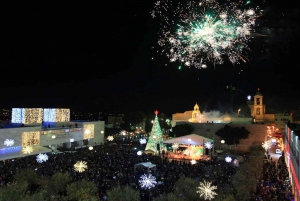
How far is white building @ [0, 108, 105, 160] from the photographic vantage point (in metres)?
24.4

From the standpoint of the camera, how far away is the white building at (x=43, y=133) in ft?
80.0

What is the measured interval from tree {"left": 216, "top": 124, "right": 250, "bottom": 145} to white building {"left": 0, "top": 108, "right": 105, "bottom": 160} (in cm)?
1539

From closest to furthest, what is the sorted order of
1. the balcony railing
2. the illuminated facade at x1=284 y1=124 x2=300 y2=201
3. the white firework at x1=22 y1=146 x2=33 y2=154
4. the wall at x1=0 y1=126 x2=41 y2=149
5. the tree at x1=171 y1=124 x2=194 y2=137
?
the illuminated facade at x1=284 y1=124 x2=300 y2=201 → the wall at x1=0 y1=126 x2=41 y2=149 → the white firework at x1=22 y1=146 x2=33 y2=154 → the balcony railing → the tree at x1=171 y1=124 x2=194 y2=137

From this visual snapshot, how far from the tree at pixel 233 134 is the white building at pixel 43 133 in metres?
15.4

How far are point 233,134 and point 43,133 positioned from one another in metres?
18.5

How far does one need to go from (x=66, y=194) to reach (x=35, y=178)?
1.97m

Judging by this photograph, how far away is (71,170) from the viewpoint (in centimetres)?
1697

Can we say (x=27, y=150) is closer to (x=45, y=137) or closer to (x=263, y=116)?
(x=45, y=137)

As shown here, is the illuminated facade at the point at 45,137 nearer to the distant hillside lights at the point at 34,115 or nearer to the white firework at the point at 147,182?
the distant hillside lights at the point at 34,115

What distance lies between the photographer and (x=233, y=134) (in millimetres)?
30375

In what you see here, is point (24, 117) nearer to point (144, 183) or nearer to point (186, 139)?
point (186, 139)

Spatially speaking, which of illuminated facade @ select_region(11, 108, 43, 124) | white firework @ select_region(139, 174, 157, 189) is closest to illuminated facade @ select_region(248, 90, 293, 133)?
illuminated facade @ select_region(11, 108, 43, 124)

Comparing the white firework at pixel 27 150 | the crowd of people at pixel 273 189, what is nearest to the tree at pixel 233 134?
the crowd of people at pixel 273 189

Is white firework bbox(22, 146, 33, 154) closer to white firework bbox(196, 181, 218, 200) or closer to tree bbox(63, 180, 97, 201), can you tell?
tree bbox(63, 180, 97, 201)
